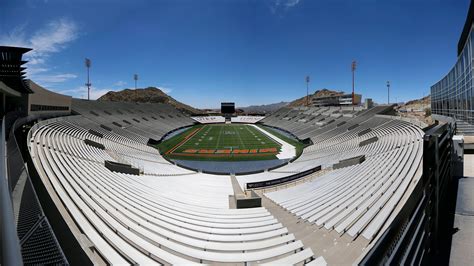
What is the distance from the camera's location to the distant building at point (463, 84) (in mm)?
18922

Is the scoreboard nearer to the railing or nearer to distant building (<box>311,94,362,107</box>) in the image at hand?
distant building (<box>311,94,362,107</box>)

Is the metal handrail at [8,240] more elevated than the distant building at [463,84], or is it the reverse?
the distant building at [463,84]

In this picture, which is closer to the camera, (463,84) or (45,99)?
(463,84)

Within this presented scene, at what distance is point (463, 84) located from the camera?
21.2 metres

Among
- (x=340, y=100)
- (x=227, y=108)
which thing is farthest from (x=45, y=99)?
(x=340, y=100)

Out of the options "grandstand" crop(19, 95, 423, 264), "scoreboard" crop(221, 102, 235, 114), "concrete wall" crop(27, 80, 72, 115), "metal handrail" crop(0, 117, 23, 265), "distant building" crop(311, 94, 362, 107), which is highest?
"distant building" crop(311, 94, 362, 107)

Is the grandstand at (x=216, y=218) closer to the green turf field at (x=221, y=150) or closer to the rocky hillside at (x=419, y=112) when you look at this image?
the green turf field at (x=221, y=150)

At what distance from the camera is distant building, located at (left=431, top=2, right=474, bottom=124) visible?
18922mm

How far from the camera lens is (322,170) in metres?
20.6

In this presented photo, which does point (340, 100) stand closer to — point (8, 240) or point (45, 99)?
point (45, 99)

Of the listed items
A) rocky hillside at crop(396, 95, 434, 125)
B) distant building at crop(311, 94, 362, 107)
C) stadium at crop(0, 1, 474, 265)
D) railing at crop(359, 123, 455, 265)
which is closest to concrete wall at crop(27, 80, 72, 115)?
stadium at crop(0, 1, 474, 265)

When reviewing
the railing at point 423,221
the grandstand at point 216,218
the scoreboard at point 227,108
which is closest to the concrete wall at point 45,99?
the grandstand at point 216,218

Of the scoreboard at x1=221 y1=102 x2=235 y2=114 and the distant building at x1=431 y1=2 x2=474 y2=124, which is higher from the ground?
the scoreboard at x1=221 y1=102 x2=235 y2=114

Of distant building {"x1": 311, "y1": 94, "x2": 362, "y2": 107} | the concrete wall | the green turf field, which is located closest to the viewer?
the concrete wall
